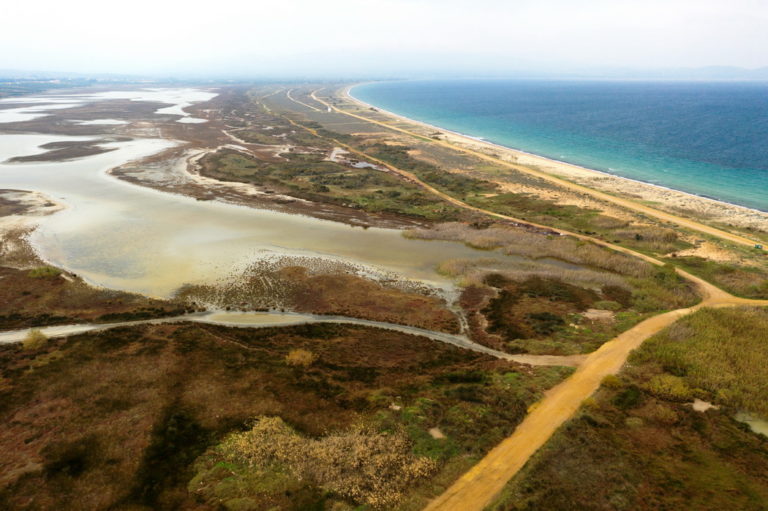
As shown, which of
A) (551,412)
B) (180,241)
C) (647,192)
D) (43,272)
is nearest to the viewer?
(551,412)

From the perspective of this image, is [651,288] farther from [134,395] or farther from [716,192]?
[716,192]

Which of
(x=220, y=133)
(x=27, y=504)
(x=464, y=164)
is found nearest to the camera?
(x=27, y=504)

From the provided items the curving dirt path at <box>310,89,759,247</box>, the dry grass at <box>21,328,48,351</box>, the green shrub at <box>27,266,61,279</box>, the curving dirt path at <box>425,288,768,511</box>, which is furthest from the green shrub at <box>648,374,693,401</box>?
the green shrub at <box>27,266,61,279</box>

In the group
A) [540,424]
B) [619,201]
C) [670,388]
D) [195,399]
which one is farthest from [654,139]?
[195,399]

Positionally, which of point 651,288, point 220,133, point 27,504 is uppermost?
point 220,133

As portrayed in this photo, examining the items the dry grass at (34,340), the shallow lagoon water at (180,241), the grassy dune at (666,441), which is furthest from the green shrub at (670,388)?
the dry grass at (34,340)

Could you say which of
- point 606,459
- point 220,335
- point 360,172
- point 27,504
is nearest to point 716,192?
point 360,172

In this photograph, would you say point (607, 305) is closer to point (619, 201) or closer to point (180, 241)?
point (619, 201)

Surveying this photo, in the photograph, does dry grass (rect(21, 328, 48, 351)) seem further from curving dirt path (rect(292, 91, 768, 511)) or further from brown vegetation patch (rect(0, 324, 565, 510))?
curving dirt path (rect(292, 91, 768, 511))
